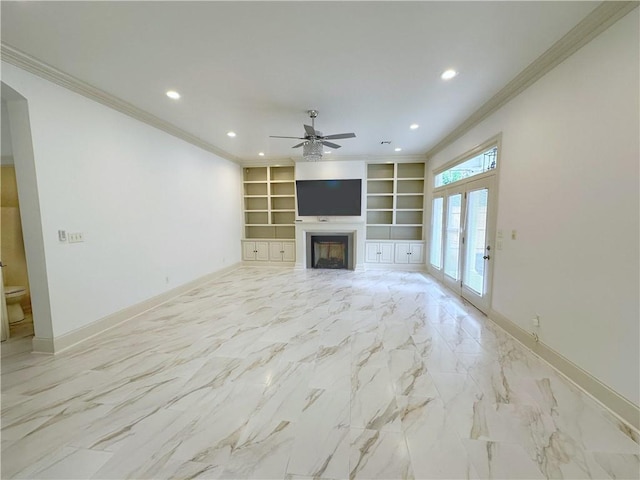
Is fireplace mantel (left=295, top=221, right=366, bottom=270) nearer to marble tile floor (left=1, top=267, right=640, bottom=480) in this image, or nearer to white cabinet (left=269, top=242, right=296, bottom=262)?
white cabinet (left=269, top=242, right=296, bottom=262)

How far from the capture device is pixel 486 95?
314 centimetres

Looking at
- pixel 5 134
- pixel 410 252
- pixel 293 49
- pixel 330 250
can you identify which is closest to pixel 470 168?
pixel 410 252

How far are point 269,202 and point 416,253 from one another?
4206 mm

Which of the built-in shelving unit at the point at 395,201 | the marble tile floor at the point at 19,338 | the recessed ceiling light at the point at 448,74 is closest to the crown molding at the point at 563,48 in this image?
the recessed ceiling light at the point at 448,74

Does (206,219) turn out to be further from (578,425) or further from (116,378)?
(578,425)

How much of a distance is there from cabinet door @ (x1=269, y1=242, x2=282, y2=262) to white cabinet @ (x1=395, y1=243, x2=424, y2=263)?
3193mm

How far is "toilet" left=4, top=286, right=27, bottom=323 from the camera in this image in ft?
10.2

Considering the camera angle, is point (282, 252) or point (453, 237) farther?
point (282, 252)

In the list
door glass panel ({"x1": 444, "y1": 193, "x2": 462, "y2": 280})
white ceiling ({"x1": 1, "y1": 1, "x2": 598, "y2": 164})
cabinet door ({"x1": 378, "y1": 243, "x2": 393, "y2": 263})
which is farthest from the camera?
cabinet door ({"x1": 378, "y1": 243, "x2": 393, "y2": 263})

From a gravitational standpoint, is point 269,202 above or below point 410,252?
above

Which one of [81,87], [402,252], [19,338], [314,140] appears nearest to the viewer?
[81,87]

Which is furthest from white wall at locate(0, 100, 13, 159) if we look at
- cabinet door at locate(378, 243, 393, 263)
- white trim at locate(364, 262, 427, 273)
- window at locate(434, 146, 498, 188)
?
cabinet door at locate(378, 243, 393, 263)

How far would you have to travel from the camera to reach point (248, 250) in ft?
23.3

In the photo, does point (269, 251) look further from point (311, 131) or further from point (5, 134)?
point (5, 134)
